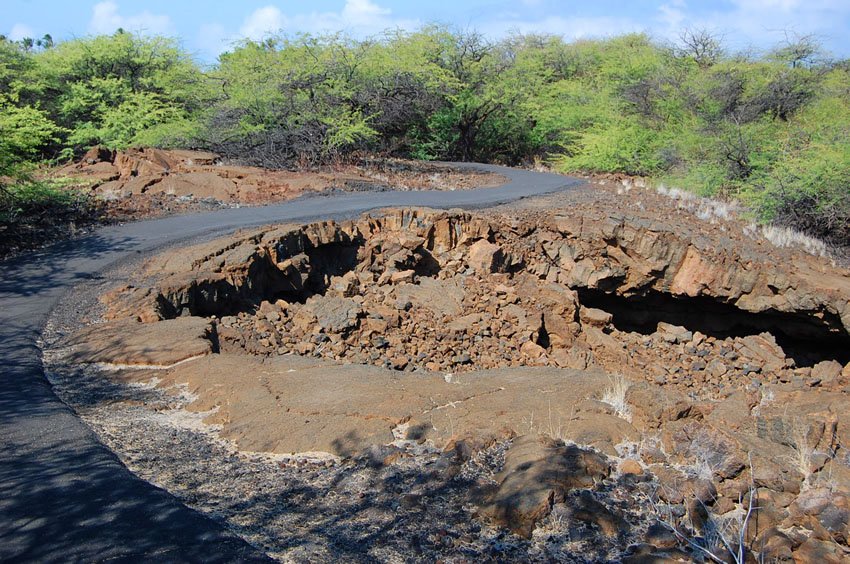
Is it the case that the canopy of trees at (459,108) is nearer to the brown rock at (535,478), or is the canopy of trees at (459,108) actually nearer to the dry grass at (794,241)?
the dry grass at (794,241)

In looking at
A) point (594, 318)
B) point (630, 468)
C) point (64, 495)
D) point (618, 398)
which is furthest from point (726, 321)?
point (64, 495)

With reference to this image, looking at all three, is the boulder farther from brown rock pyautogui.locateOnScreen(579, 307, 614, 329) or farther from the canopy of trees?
the canopy of trees

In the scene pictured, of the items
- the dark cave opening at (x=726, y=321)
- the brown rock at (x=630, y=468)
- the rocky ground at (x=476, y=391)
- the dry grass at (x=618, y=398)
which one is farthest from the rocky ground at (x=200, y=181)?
the brown rock at (x=630, y=468)

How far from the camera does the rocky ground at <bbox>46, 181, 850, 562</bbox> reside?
4.04 meters

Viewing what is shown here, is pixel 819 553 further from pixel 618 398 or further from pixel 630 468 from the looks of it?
pixel 618 398

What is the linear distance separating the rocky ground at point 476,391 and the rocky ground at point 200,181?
Answer: 452 centimetres

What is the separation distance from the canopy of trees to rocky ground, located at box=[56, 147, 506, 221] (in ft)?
4.99

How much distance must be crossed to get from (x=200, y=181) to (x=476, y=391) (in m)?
12.9

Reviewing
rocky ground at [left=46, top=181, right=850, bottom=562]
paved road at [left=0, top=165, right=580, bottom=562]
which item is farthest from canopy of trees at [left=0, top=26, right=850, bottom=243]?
paved road at [left=0, top=165, right=580, bottom=562]

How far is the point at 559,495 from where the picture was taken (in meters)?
4.18

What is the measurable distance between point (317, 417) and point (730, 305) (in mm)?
11171

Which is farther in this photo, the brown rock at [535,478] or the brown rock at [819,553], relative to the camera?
the brown rock at [535,478]

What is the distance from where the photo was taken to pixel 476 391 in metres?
6.43

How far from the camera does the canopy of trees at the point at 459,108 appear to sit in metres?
18.8
